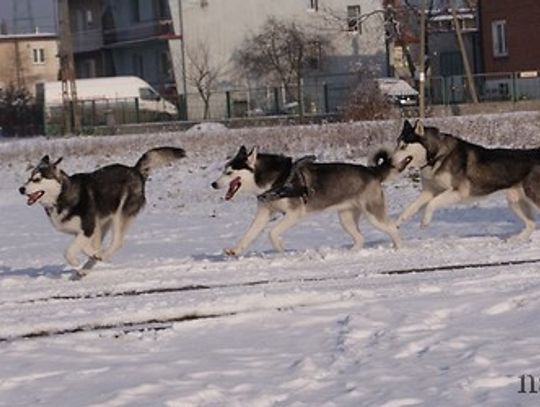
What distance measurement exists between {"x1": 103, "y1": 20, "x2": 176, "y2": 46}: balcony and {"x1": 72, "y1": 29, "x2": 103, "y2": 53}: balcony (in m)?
0.86

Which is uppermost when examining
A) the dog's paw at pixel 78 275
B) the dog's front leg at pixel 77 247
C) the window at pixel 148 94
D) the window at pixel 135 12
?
the window at pixel 135 12

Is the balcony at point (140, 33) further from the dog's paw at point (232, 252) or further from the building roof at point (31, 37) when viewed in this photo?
the dog's paw at point (232, 252)

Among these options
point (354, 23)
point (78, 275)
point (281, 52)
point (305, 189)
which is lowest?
point (78, 275)

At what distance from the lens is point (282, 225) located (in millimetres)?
13523

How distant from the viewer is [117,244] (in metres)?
13.4

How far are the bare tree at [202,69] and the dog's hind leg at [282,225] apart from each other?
145ft

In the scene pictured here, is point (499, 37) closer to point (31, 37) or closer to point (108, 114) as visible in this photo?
point (108, 114)

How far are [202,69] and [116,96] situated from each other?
4661 mm

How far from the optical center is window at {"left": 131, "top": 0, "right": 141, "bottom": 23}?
65375 mm

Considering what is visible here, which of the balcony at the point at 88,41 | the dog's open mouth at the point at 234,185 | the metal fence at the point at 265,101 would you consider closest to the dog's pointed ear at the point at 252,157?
the dog's open mouth at the point at 234,185

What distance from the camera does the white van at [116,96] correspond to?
54.1m

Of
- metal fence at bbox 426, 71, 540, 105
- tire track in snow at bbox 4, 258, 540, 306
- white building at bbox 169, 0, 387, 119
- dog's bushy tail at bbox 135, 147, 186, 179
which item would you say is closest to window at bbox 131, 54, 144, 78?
white building at bbox 169, 0, 387, 119

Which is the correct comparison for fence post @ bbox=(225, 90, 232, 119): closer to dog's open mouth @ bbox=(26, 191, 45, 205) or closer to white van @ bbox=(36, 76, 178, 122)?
white van @ bbox=(36, 76, 178, 122)

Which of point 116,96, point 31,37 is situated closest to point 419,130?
point 116,96
